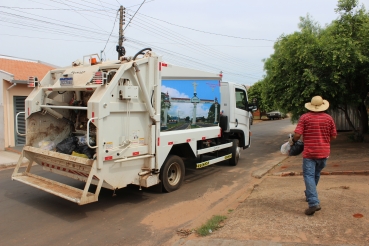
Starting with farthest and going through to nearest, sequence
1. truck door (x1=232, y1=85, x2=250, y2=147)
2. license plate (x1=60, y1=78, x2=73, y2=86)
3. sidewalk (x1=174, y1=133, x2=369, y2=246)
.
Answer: truck door (x1=232, y1=85, x2=250, y2=147)
license plate (x1=60, y1=78, x2=73, y2=86)
sidewalk (x1=174, y1=133, x2=369, y2=246)

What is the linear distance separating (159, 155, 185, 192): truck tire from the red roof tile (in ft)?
30.4

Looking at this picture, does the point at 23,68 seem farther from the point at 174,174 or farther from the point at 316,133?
the point at 316,133

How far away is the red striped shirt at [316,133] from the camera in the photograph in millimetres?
4801

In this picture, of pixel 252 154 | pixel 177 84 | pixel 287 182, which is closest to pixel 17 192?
pixel 177 84

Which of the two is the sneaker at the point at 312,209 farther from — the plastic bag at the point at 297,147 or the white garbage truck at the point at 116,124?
the white garbage truck at the point at 116,124

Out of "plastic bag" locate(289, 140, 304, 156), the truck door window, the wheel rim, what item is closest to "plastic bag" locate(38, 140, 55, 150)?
the wheel rim

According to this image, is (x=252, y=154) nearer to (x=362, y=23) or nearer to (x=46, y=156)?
(x=362, y=23)

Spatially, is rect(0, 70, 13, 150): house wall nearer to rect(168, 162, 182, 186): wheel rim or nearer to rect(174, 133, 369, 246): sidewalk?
rect(168, 162, 182, 186): wheel rim

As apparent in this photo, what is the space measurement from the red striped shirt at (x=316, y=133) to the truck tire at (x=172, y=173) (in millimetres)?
2702

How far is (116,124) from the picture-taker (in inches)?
212

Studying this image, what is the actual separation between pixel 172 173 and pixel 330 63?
6.40m

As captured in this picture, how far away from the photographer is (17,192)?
6816 mm

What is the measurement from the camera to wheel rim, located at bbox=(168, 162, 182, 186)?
22.4 ft

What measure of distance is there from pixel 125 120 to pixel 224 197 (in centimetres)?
263
